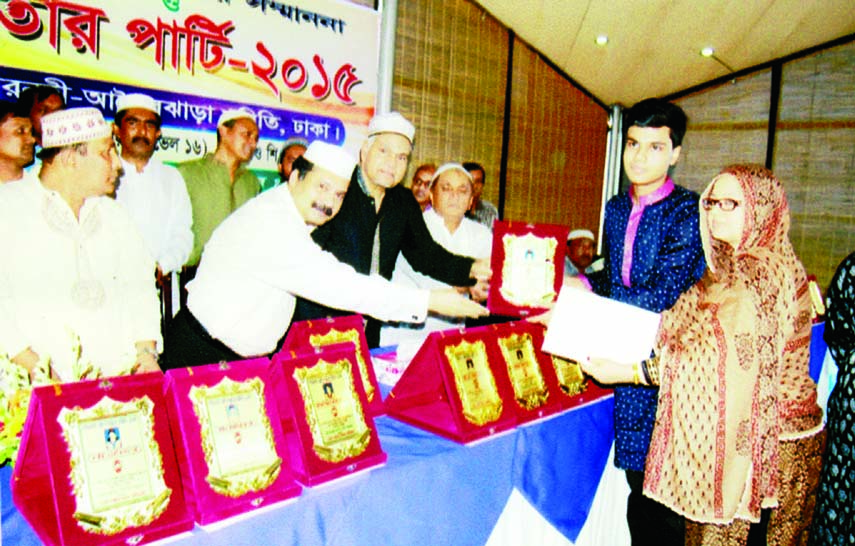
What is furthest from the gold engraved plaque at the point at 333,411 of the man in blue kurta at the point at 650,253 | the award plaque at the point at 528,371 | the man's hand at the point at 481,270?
the man's hand at the point at 481,270

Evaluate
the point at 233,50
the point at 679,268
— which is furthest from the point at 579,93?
the point at 679,268

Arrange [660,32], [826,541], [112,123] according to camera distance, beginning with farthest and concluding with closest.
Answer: [660,32] → [112,123] → [826,541]

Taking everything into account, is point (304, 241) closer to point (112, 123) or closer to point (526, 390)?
point (526, 390)

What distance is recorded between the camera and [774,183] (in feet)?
6.17

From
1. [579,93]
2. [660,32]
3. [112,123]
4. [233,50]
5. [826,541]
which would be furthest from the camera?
[579,93]

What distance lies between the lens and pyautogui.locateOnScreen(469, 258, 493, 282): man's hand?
2960 mm

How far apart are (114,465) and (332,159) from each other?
1146mm

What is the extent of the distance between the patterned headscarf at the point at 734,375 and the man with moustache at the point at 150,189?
2.75 metres

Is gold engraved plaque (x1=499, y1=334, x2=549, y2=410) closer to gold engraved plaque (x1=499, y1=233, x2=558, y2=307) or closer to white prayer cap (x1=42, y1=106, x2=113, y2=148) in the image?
gold engraved plaque (x1=499, y1=233, x2=558, y2=307)

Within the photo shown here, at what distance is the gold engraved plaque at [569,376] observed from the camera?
2238 mm

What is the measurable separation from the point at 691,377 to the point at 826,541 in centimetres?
72

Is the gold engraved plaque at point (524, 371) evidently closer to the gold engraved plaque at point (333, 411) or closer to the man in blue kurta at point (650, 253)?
the man in blue kurta at point (650, 253)

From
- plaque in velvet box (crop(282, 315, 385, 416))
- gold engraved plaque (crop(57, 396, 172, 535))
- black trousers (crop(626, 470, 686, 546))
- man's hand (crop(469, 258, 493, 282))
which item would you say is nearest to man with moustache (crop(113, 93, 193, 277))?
man's hand (crop(469, 258, 493, 282))

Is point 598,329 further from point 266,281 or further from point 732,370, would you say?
point 266,281
